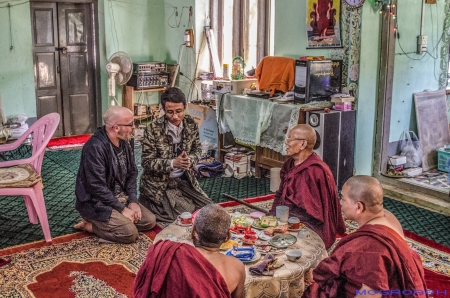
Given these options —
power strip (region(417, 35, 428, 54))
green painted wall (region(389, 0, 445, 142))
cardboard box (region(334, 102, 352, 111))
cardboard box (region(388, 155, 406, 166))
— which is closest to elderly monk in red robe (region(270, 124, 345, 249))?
cardboard box (region(334, 102, 352, 111))

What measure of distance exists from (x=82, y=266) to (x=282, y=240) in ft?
5.37

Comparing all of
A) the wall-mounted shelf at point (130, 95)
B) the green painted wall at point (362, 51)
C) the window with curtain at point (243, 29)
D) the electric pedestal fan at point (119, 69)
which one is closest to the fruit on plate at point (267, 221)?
the green painted wall at point (362, 51)

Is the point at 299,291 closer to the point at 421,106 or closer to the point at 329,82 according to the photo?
the point at 329,82

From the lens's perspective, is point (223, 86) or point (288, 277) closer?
point (288, 277)

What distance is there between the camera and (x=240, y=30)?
8031 mm

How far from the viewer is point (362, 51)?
581cm

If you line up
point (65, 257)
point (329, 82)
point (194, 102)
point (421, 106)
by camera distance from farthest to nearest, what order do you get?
point (194, 102) → point (421, 106) → point (329, 82) → point (65, 257)

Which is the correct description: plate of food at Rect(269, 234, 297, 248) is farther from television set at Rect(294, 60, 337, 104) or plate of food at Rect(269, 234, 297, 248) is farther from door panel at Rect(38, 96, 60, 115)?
door panel at Rect(38, 96, 60, 115)

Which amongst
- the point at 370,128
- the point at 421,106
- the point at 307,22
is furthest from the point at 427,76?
the point at 307,22

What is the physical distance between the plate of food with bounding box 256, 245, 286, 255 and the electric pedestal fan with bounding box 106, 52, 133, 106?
567 cm

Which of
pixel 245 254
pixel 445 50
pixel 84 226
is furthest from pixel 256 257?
pixel 445 50

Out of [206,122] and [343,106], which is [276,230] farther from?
[206,122]

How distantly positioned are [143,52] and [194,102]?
7.04 ft

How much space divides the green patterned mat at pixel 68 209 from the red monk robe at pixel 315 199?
142 centimetres
